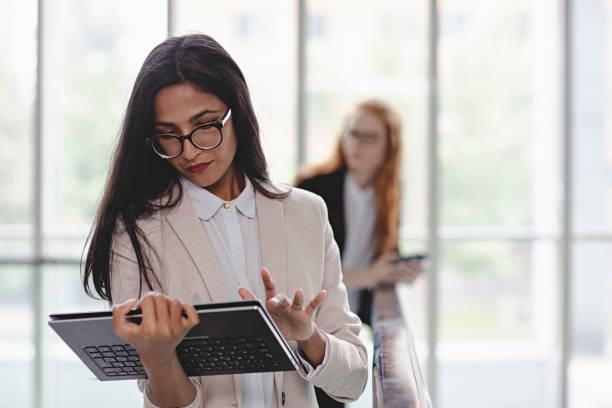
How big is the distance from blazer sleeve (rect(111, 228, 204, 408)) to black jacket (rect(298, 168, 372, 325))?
1.44 m

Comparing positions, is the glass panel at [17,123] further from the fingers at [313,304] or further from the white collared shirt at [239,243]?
the fingers at [313,304]

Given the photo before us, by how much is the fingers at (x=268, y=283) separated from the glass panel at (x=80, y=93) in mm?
3432

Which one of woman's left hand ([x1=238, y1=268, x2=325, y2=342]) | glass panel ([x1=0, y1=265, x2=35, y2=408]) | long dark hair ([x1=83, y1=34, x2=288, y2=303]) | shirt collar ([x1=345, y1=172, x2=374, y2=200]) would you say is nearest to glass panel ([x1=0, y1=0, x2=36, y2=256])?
glass panel ([x1=0, y1=265, x2=35, y2=408])

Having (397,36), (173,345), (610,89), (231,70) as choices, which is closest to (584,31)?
(610,89)

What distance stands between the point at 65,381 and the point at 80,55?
180 cm

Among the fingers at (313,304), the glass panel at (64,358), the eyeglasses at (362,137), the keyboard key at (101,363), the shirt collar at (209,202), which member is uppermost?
the eyeglasses at (362,137)

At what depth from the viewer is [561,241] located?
4.78 metres

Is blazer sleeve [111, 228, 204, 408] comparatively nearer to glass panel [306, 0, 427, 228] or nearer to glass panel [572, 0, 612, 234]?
glass panel [306, 0, 427, 228]

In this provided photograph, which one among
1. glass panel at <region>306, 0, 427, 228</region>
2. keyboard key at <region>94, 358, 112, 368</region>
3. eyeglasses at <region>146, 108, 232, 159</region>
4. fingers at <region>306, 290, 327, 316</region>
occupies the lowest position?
keyboard key at <region>94, 358, 112, 368</region>

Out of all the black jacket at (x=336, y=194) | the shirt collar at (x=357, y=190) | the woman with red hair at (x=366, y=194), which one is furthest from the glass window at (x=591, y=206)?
the black jacket at (x=336, y=194)

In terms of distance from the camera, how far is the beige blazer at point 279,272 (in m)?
1.47

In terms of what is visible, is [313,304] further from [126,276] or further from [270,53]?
[270,53]

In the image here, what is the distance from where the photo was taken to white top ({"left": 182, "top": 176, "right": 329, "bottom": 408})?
1.52 metres

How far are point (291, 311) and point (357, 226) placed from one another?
191 cm
